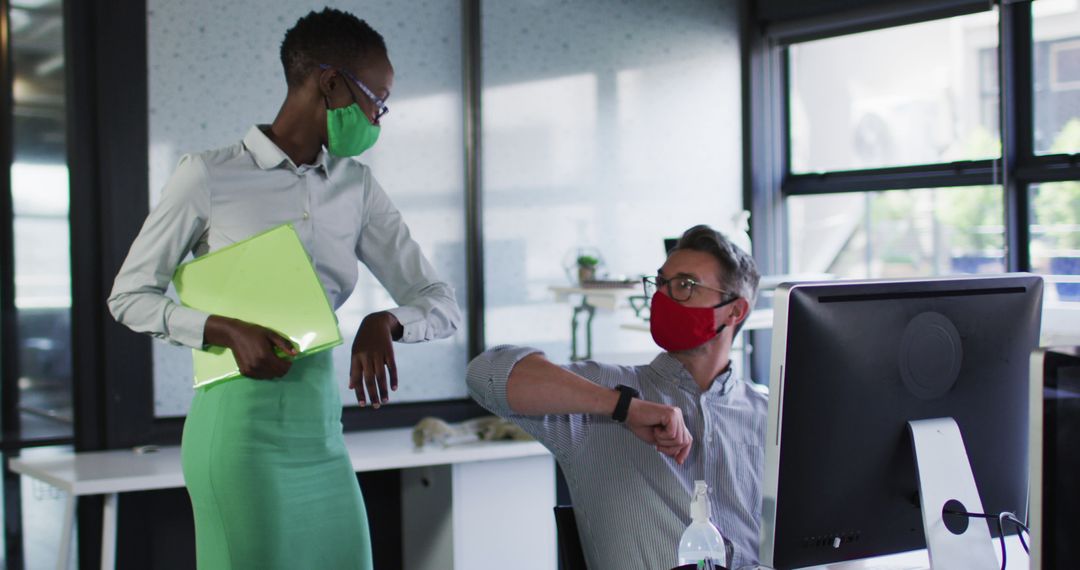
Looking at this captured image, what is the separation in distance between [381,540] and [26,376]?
3.91 ft

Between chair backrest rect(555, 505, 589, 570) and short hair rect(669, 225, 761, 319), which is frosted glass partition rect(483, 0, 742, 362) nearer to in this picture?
short hair rect(669, 225, 761, 319)

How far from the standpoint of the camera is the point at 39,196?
9.88 ft

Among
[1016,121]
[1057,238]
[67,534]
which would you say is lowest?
[67,534]

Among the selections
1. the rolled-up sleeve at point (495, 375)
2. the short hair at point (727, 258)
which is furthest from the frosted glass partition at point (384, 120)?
the short hair at point (727, 258)

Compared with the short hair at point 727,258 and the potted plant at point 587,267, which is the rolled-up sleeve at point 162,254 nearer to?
the short hair at point 727,258

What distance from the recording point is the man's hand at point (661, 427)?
1601mm

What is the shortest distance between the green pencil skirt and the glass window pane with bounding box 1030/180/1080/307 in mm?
2388

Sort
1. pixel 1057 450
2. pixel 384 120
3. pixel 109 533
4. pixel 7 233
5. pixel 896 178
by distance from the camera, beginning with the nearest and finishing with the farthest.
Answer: pixel 1057 450 → pixel 109 533 → pixel 7 233 → pixel 384 120 → pixel 896 178

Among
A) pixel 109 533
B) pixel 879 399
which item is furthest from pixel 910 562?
pixel 109 533

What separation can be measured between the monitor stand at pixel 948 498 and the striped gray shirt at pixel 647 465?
0.37 metres

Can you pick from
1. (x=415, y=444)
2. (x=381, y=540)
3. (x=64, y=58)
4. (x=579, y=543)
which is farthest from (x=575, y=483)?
(x=64, y=58)

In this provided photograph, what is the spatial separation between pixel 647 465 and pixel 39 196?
210cm

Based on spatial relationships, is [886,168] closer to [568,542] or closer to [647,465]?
[647,465]

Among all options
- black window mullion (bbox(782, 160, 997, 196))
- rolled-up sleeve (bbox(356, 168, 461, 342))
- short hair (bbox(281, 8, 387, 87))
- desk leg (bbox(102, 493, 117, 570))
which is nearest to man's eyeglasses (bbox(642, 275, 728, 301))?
rolled-up sleeve (bbox(356, 168, 461, 342))
